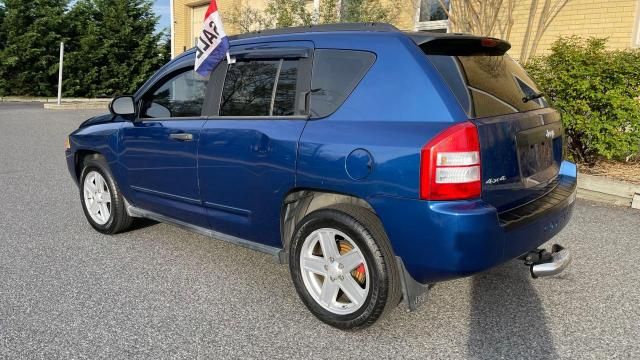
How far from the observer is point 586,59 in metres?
6.51

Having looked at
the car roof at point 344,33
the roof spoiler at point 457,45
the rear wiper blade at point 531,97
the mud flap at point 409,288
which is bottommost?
the mud flap at point 409,288

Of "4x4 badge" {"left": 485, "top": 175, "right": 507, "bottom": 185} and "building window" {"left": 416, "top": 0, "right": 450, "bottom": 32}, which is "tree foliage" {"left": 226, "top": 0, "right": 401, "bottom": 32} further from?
"4x4 badge" {"left": 485, "top": 175, "right": 507, "bottom": 185}

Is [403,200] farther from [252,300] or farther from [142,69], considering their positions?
[142,69]

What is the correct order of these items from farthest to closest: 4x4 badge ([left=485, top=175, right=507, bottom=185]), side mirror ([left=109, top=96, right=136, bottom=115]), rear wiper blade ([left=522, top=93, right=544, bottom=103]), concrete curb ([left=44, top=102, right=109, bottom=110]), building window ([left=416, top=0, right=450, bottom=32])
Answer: concrete curb ([left=44, top=102, right=109, bottom=110]), building window ([left=416, top=0, right=450, bottom=32]), side mirror ([left=109, top=96, right=136, bottom=115]), rear wiper blade ([left=522, top=93, right=544, bottom=103]), 4x4 badge ([left=485, top=175, right=507, bottom=185])

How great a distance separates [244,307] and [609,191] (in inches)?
179

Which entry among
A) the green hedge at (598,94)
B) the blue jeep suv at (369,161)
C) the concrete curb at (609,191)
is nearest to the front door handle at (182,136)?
the blue jeep suv at (369,161)

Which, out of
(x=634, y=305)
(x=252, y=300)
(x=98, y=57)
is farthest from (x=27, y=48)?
(x=634, y=305)

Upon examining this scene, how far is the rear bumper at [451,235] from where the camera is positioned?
271 cm

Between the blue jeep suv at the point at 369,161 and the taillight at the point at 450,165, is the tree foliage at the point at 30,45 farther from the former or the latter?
the taillight at the point at 450,165

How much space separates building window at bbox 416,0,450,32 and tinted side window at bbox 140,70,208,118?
8036mm

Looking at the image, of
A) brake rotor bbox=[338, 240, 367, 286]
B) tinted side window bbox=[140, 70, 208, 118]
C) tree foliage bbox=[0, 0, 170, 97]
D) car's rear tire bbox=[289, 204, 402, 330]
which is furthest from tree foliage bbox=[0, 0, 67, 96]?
brake rotor bbox=[338, 240, 367, 286]

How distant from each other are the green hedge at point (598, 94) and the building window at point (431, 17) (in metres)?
4.72

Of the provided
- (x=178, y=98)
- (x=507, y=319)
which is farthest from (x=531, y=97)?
(x=178, y=98)

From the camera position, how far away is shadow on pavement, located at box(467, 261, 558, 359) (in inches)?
118
